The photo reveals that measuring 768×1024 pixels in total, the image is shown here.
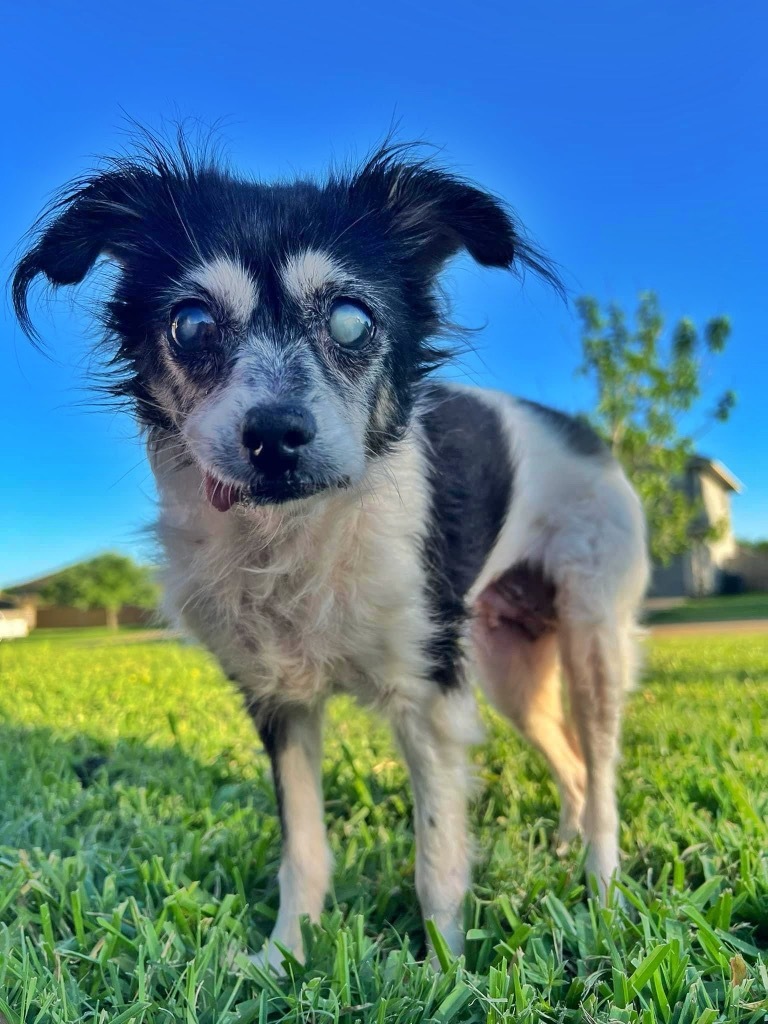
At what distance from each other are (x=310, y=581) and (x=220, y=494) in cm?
27

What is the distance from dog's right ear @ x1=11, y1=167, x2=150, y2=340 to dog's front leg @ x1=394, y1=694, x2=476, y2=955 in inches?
47.0

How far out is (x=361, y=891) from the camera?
1.86 m

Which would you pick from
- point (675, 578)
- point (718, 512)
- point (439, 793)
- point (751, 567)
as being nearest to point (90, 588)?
point (439, 793)

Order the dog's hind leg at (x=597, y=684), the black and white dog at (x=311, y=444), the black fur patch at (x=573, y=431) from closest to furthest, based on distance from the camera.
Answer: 1. the black and white dog at (x=311, y=444)
2. the dog's hind leg at (x=597, y=684)
3. the black fur patch at (x=573, y=431)

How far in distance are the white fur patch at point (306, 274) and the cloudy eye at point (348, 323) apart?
49 millimetres

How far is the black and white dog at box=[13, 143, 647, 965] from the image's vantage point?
1396 millimetres

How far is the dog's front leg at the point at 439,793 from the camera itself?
5.58ft

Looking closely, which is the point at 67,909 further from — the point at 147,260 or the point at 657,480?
the point at 657,480

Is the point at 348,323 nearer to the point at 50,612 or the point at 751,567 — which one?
the point at 50,612

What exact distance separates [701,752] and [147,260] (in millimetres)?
2489

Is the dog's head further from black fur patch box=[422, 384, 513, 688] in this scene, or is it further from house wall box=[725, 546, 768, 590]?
house wall box=[725, 546, 768, 590]

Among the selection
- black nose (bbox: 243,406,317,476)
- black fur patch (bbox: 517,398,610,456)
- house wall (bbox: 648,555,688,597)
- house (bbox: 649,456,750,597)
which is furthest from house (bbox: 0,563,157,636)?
house wall (bbox: 648,555,688,597)

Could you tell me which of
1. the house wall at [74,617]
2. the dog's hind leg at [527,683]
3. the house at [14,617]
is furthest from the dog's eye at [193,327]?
the house wall at [74,617]

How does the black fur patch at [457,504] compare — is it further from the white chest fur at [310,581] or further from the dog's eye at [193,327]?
the dog's eye at [193,327]
